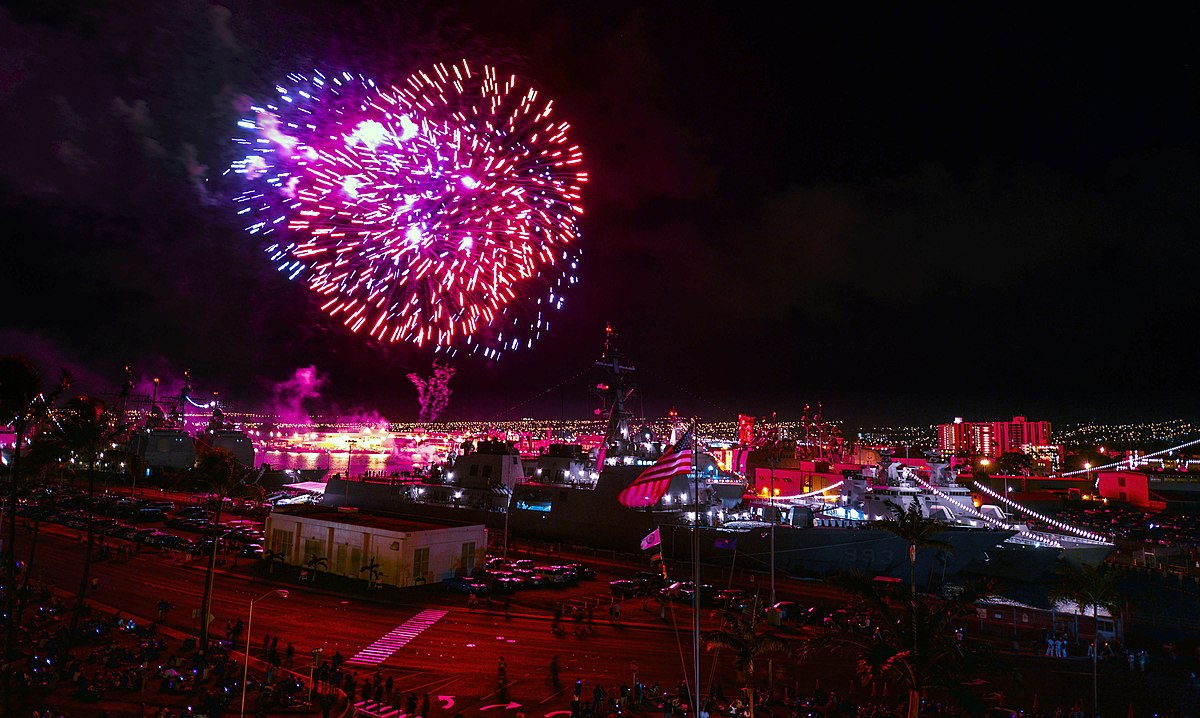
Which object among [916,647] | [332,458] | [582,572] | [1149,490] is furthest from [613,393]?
[332,458]

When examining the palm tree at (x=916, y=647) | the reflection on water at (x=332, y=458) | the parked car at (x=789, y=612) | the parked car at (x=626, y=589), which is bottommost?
the reflection on water at (x=332, y=458)

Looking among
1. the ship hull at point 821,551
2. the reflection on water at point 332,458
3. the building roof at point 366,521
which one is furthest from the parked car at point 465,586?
the reflection on water at point 332,458

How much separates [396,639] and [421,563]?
763cm

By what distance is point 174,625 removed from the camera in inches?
885

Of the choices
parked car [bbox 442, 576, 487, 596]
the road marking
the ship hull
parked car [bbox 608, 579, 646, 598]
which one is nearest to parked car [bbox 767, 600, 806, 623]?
parked car [bbox 608, 579, 646, 598]

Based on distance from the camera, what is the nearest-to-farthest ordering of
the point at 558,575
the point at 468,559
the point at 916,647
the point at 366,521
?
1. the point at 916,647
2. the point at 558,575
3. the point at 468,559
4. the point at 366,521

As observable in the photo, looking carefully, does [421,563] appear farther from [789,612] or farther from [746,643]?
[746,643]

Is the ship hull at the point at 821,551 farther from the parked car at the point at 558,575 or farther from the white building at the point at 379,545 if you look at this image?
the white building at the point at 379,545

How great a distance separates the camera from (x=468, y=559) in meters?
31.0

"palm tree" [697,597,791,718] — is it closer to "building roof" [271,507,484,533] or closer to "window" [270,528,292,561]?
"building roof" [271,507,484,533]

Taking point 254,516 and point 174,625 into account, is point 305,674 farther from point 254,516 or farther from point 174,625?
point 254,516

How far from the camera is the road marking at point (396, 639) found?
63.5 ft

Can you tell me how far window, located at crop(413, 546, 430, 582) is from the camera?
93.7ft

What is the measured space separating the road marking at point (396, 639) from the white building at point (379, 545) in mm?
4077
